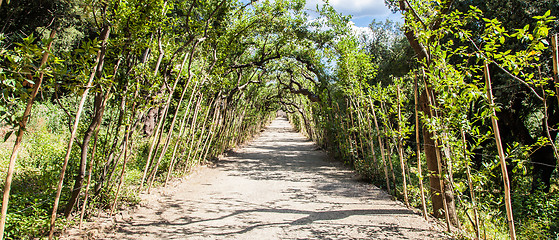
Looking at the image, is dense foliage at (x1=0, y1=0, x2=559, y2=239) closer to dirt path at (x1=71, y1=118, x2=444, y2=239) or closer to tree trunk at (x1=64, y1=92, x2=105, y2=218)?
tree trunk at (x1=64, y1=92, x2=105, y2=218)

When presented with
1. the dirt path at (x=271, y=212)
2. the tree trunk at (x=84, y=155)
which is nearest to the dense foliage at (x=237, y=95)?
the tree trunk at (x=84, y=155)

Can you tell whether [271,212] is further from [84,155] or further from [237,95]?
[237,95]

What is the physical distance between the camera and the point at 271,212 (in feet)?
13.9

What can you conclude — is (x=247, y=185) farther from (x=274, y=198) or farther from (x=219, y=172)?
(x=219, y=172)

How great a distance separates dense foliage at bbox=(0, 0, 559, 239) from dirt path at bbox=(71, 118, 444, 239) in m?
0.35

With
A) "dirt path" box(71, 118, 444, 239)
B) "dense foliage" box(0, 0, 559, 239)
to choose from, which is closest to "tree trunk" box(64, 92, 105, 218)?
"dense foliage" box(0, 0, 559, 239)

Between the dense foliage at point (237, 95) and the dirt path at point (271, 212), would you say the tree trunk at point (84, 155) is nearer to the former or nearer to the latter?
the dense foliage at point (237, 95)

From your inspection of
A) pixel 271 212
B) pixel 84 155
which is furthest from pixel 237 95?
pixel 84 155

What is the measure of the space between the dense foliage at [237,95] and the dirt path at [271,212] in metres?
0.35

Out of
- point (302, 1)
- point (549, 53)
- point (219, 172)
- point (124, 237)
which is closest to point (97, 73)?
point (124, 237)

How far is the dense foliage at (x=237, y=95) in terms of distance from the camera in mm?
2238

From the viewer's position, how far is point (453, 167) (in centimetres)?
296

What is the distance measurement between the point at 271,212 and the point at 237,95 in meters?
7.29

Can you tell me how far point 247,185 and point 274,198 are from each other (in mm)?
1183
